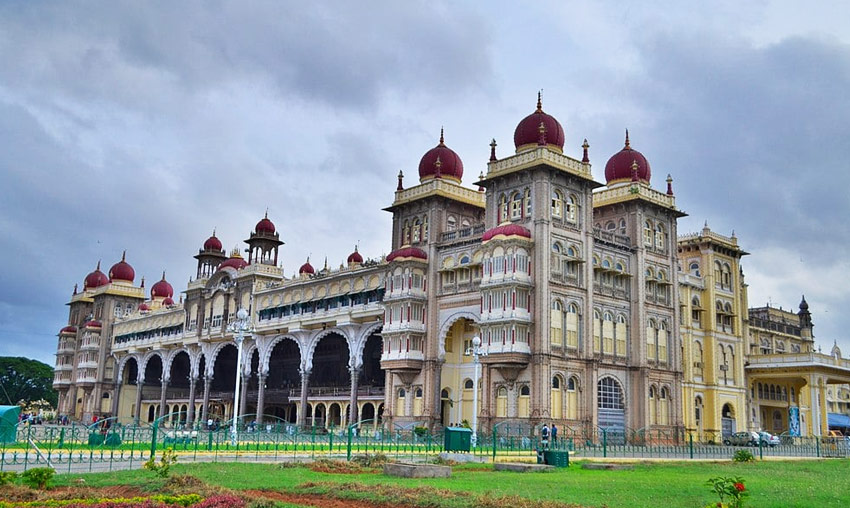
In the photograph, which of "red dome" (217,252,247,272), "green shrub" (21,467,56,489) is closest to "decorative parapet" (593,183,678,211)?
"red dome" (217,252,247,272)

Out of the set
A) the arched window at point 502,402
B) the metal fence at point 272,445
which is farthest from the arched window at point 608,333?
the arched window at point 502,402

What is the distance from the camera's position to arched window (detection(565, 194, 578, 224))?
51.4m

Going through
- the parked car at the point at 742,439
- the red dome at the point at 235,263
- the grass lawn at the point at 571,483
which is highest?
the red dome at the point at 235,263

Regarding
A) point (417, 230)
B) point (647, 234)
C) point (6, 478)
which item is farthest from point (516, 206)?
point (6, 478)

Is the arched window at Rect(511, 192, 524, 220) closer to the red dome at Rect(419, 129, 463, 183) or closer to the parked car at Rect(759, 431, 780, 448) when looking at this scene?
the red dome at Rect(419, 129, 463, 183)

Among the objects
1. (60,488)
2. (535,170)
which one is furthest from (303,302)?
(60,488)

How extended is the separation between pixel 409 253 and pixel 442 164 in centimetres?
769

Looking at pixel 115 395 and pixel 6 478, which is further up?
pixel 115 395

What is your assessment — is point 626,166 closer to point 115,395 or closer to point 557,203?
point 557,203

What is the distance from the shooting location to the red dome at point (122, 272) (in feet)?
335

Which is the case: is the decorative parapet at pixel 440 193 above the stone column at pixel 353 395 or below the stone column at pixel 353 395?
above

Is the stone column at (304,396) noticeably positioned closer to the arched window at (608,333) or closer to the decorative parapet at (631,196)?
the arched window at (608,333)

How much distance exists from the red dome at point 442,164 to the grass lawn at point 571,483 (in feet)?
109

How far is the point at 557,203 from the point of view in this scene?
5091 centimetres
